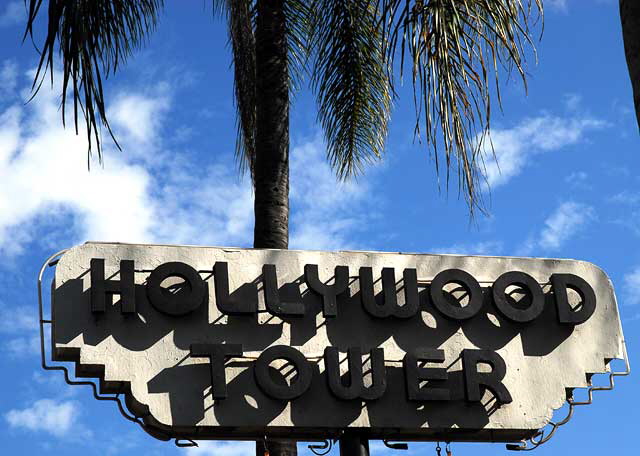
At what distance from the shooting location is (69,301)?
9562 mm

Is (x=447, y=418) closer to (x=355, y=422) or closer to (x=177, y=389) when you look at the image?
(x=355, y=422)

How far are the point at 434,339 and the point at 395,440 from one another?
1.05 meters

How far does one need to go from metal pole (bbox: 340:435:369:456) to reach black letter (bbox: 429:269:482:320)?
58.9 inches

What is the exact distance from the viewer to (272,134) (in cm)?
1187

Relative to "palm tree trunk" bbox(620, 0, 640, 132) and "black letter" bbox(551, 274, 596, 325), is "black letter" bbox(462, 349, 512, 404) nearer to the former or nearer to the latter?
"black letter" bbox(551, 274, 596, 325)

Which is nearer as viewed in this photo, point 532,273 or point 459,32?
point 459,32

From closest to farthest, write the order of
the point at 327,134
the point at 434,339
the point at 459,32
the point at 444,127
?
the point at 459,32 < the point at 444,127 < the point at 434,339 < the point at 327,134

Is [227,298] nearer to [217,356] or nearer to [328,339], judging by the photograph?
[217,356]

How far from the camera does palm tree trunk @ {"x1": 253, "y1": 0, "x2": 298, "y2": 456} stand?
11.4m

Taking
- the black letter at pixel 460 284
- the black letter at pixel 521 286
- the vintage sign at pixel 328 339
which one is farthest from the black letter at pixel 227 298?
the black letter at pixel 521 286

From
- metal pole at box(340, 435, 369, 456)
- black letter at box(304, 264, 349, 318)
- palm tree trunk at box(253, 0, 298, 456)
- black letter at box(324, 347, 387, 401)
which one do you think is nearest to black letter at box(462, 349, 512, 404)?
black letter at box(324, 347, 387, 401)

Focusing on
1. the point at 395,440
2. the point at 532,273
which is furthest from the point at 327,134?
the point at 395,440

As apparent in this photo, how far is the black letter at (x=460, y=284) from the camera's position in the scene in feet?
33.9

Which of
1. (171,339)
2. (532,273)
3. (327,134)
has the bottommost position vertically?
(171,339)
